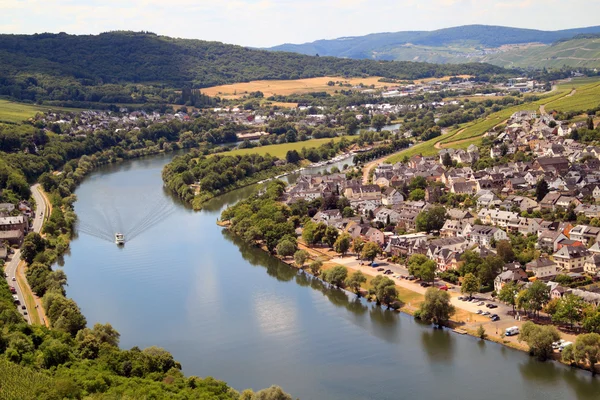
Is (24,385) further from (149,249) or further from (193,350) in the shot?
(149,249)

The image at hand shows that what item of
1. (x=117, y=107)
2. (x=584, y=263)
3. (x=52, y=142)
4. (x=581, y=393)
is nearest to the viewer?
(x=581, y=393)

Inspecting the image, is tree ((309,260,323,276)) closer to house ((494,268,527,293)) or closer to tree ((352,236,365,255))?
tree ((352,236,365,255))

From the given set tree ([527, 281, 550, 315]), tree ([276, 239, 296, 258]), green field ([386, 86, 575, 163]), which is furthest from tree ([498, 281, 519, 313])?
green field ([386, 86, 575, 163])

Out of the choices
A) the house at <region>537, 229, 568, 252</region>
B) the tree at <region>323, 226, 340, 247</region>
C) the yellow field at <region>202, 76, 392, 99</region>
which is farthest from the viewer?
the yellow field at <region>202, 76, 392, 99</region>

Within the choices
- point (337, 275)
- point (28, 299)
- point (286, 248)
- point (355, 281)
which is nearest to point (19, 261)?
point (28, 299)

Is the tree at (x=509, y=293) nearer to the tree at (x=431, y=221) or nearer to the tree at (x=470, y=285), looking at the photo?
A: the tree at (x=470, y=285)

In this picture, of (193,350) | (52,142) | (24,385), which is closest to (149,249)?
(193,350)

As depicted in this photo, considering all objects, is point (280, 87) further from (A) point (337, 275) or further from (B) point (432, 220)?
(A) point (337, 275)
